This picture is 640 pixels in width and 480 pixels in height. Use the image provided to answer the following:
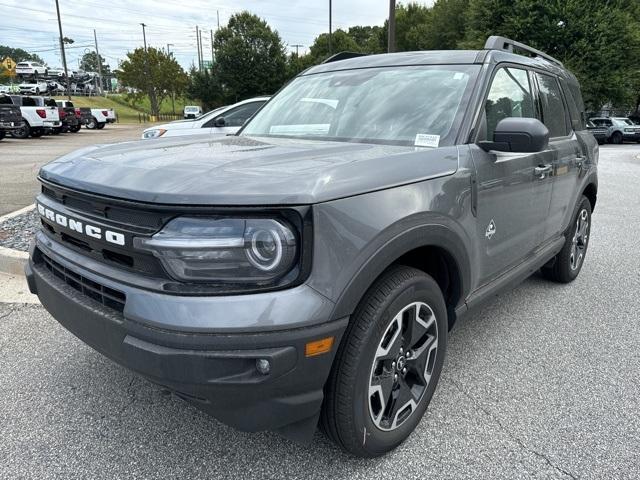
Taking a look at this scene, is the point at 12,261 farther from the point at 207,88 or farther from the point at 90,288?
the point at 207,88

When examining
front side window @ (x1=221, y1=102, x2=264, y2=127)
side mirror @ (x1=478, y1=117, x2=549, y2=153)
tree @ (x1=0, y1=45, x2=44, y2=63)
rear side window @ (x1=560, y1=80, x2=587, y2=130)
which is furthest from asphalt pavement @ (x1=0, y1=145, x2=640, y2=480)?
tree @ (x1=0, y1=45, x2=44, y2=63)

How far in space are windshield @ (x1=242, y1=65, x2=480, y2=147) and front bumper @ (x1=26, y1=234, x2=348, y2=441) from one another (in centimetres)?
128

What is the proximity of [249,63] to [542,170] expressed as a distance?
159 feet

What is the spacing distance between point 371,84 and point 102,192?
1810 mm

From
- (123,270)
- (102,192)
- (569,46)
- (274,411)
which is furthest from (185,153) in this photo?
(569,46)

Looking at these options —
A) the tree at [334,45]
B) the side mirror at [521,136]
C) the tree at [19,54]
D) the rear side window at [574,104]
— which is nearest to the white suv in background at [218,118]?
the rear side window at [574,104]

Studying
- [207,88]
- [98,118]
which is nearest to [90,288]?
[98,118]

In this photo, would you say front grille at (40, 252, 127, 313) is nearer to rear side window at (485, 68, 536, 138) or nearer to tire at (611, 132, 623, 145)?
rear side window at (485, 68, 536, 138)

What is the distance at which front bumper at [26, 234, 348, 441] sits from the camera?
5.37 feet

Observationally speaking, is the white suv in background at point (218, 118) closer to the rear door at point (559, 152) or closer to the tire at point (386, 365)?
the rear door at point (559, 152)

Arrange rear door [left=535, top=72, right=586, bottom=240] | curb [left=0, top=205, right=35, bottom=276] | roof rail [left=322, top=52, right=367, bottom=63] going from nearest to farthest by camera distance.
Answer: rear door [left=535, top=72, right=586, bottom=240], roof rail [left=322, top=52, right=367, bottom=63], curb [left=0, top=205, right=35, bottom=276]

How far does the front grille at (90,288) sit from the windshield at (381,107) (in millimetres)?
1479

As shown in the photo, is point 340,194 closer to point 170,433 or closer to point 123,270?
point 123,270

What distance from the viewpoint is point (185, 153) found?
7.52ft
